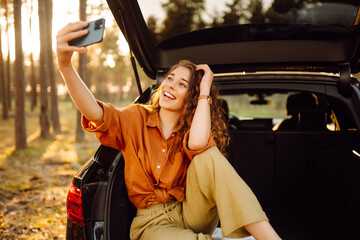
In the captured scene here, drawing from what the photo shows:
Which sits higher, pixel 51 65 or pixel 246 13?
pixel 51 65

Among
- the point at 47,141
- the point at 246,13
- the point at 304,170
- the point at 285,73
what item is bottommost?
the point at 47,141

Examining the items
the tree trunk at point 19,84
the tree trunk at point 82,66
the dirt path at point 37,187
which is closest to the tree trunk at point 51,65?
the tree trunk at point 82,66

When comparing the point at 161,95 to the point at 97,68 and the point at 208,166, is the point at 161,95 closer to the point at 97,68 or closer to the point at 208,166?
the point at 208,166

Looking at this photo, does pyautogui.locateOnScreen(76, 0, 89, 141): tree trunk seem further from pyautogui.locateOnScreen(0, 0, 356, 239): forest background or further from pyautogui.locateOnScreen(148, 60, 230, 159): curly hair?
pyautogui.locateOnScreen(148, 60, 230, 159): curly hair

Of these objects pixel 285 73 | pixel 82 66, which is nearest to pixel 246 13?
pixel 285 73

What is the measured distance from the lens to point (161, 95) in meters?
1.81

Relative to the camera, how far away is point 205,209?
5.49 ft

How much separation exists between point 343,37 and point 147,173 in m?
1.54

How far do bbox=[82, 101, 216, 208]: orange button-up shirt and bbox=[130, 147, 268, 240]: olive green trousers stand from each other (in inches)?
2.5

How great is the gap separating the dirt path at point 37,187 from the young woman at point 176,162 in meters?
1.80

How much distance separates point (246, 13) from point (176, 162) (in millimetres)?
1063

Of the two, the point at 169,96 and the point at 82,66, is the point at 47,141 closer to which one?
the point at 82,66

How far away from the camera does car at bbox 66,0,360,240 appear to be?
6.52 ft

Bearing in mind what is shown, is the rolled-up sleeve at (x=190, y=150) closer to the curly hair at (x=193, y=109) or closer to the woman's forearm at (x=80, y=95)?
the curly hair at (x=193, y=109)
